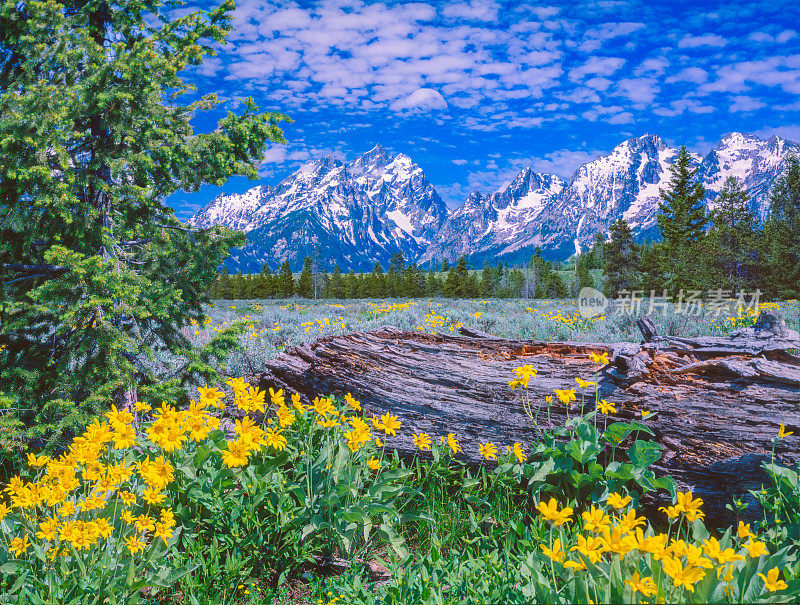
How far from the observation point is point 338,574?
2.59 metres

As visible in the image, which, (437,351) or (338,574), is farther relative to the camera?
(437,351)

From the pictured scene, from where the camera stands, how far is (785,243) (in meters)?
37.5

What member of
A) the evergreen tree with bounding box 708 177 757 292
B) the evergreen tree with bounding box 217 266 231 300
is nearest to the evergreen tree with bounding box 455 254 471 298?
the evergreen tree with bounding box 217 266 231 300

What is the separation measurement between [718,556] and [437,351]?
123 inches

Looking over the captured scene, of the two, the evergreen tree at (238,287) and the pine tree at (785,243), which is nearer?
the pine tree at (785,243)

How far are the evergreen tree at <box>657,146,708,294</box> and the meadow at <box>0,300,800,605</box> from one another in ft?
150

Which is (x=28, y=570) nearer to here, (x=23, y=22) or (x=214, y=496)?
(x=214, y=496)

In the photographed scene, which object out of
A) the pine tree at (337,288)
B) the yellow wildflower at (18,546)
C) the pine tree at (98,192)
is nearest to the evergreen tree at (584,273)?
the pine tree at (337,288)

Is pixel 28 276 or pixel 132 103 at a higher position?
pixel 132 103

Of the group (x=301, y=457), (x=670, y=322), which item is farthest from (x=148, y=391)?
(x=670, y=322)

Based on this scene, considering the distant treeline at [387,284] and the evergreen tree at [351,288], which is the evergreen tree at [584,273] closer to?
the distant treeline at [387,284]

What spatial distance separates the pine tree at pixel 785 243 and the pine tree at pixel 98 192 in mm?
46446

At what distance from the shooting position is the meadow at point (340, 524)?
1.87 meters

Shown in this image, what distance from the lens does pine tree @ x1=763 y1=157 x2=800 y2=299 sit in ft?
122
